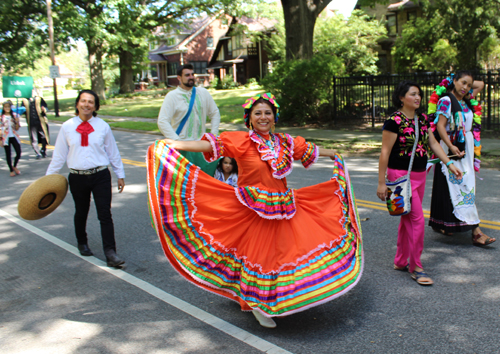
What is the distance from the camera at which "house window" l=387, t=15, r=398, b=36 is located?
38906 millimetres

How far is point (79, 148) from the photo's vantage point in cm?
530

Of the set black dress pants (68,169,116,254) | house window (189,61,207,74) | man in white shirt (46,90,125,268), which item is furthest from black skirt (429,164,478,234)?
house window (189,61,207,74)

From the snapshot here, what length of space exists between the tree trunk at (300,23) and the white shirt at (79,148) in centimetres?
1447

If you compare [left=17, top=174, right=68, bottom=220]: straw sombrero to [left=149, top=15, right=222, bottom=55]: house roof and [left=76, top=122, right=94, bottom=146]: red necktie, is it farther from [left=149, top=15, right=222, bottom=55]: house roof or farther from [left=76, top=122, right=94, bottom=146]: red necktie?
[left=149, top=15, right=222, bottom=55]: house roof

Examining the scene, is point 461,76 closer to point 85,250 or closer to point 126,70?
point 85,250

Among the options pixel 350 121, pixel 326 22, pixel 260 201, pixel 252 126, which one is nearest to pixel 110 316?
pixel 260 201

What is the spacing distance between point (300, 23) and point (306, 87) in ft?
8.92

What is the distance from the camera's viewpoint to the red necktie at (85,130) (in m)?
5.30

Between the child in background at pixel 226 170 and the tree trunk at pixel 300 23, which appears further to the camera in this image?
the tree trunk at pixel 300 23

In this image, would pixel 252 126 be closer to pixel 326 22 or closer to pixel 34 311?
pixel 34 311

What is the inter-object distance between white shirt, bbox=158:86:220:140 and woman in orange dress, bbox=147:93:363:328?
2.08 metres

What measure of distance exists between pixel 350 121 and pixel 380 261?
13407mm

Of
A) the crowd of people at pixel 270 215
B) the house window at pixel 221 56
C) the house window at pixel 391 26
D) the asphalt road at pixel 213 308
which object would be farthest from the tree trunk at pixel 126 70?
the crowd of people at pixel 270 215

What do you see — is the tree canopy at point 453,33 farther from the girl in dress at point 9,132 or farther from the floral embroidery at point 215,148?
the floral embroidery at point 215,148
